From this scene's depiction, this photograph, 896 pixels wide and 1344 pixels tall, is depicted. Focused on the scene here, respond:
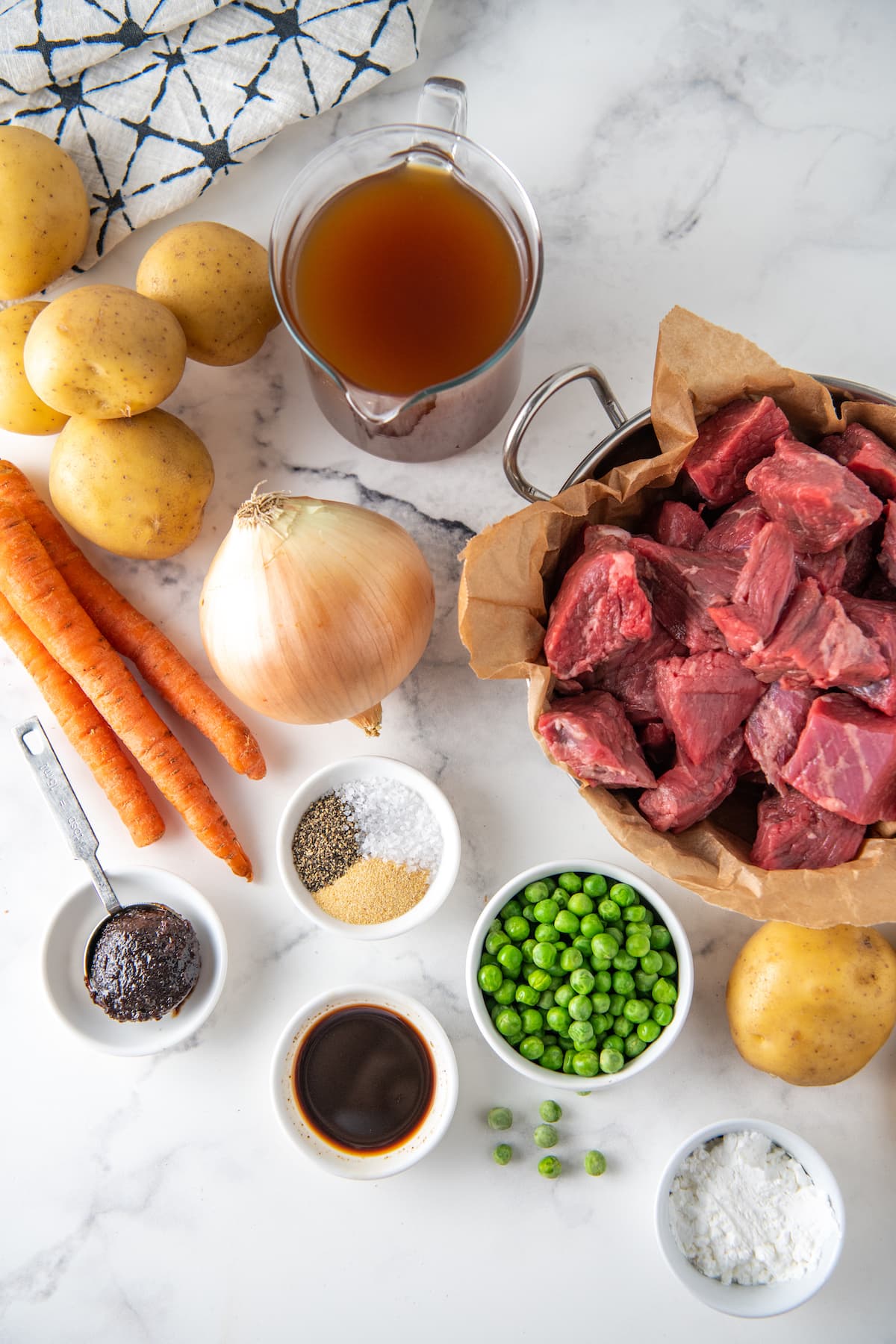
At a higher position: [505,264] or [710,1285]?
[505,264]

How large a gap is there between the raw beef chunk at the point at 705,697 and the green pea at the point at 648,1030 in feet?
1.94

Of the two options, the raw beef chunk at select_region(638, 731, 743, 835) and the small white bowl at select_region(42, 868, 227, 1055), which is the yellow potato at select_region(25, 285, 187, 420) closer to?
the small white bowl at select_region(42, 868, 227, 1055)

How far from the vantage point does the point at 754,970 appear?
75.9 inches

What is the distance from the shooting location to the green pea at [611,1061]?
190 cm

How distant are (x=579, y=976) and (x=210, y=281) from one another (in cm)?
154

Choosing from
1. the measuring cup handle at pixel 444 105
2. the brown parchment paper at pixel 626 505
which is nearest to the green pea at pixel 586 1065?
the brown parchment paper at pixel 626 505

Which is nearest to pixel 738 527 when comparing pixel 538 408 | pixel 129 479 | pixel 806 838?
pixel 538 408

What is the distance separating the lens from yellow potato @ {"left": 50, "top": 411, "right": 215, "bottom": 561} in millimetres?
1928

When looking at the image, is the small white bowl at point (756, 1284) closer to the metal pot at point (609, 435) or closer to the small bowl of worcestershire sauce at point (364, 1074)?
the small bowl of worcestershire sauce at point (364, 1074)

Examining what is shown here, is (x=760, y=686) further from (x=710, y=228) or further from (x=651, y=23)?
(x=651, y=23)

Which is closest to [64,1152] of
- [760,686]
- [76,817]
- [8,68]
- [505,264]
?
[76,817]

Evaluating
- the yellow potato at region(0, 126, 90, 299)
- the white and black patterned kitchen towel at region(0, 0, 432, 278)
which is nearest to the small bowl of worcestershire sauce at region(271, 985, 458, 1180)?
the yellow potato at region(0, 126, 90, 299)

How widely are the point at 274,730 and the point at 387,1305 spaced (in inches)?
47.9

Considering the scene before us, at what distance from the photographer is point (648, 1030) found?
1.93 metres
